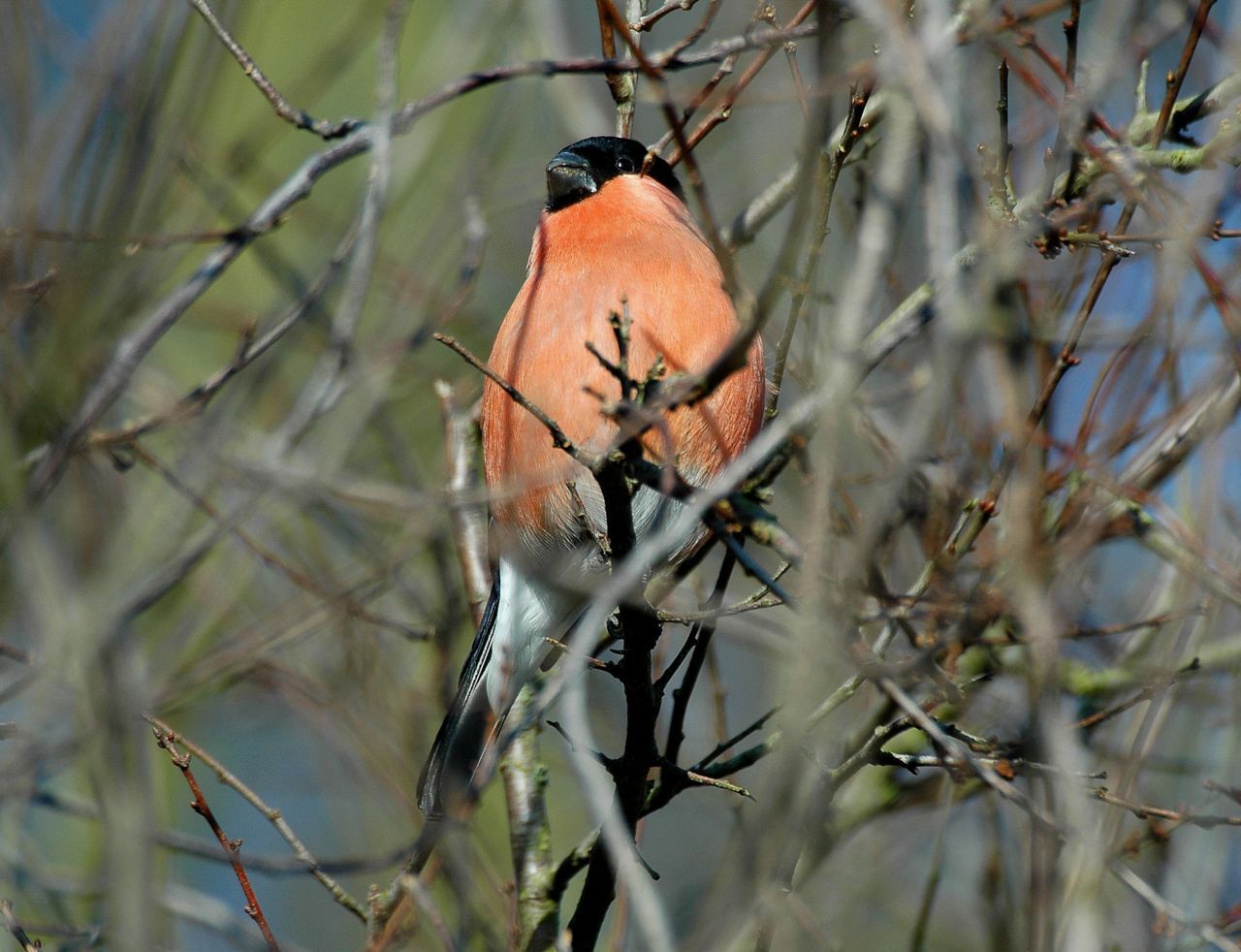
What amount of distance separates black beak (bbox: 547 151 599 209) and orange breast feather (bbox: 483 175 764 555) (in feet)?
0.30

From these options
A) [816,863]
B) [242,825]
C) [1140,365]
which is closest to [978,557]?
[1140,365]

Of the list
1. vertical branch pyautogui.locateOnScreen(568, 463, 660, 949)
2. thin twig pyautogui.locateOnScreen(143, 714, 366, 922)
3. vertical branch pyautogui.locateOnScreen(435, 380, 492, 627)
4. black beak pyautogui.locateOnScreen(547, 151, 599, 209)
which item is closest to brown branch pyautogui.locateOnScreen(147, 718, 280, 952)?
thin twig pyautogui.locateOnScreen(143, 714, 366, 922)

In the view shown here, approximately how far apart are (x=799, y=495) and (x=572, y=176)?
112cm

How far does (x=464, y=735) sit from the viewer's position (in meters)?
3.02

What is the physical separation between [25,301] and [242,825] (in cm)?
445

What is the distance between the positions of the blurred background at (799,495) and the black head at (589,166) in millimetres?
285

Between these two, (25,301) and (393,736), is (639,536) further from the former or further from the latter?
(25,301)

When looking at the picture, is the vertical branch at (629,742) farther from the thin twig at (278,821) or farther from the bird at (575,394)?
the thin twig at (278,821)

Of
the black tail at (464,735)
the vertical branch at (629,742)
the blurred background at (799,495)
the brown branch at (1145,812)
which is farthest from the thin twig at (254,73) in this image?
the brown branch at (1145,812)

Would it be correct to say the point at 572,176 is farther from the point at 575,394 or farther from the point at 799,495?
the point at 799,495

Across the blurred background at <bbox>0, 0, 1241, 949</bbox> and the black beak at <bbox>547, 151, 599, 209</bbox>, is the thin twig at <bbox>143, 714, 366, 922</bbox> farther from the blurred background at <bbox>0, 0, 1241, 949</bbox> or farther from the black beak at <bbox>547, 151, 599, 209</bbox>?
the black beak at <bbox>547, 151, 599, 209</bbox>

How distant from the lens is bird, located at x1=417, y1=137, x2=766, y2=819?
8.92 ft

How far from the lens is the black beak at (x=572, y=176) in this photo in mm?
3154

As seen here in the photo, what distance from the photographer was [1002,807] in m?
3.32
